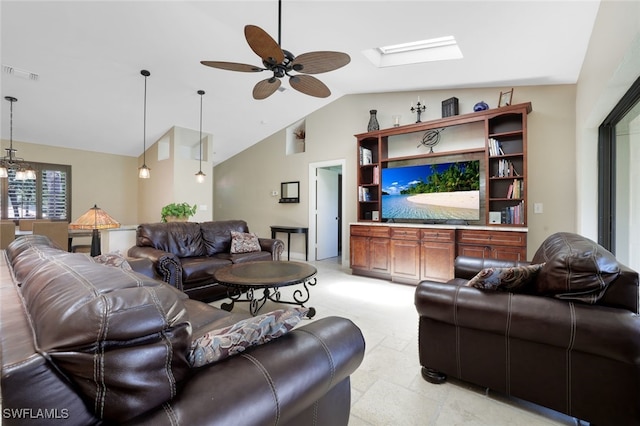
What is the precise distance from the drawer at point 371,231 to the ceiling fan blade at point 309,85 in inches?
90.7

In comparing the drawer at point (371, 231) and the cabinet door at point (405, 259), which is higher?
the drawer at point (371, 231)

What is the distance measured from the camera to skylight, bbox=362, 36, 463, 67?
3.30 metres

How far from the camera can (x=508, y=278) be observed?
165 centimetres

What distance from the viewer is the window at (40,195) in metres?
5.62

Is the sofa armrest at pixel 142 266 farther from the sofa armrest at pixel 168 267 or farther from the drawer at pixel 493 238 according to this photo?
the drawer at pixel 493 238

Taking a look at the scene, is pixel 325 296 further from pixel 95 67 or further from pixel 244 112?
pixel 95 67

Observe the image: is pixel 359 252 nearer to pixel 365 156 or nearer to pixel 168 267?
pixel 365 156

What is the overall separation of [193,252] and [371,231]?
267 centimetres

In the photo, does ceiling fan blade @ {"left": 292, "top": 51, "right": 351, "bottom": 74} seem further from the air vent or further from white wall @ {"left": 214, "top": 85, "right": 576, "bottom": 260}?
the air vent

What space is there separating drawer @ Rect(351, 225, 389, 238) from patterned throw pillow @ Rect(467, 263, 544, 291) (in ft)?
8.97

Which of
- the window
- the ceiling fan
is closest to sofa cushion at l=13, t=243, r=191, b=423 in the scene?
the ceiling fan

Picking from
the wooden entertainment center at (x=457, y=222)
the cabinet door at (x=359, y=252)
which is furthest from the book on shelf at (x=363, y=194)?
the cabinet door at (x=359, y=252)

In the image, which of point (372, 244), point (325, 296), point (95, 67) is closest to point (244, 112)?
point (95, 67)

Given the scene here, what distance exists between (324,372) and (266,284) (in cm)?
156
